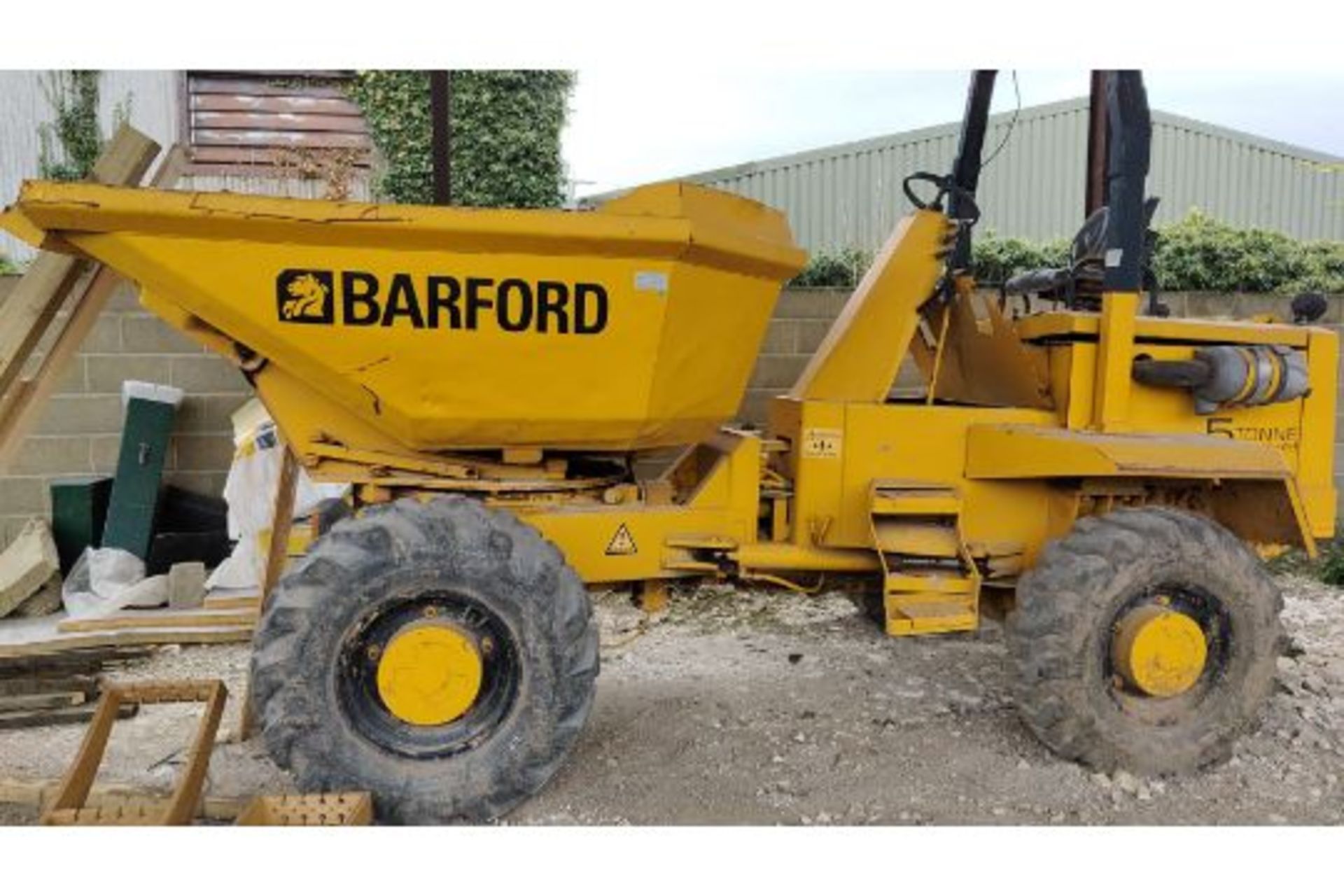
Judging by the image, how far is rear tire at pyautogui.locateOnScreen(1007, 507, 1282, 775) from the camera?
10.4 ft

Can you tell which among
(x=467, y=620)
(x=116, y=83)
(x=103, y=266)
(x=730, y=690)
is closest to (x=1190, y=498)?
(x=730, y=690)

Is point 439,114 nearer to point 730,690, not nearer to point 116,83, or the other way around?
point 730,690

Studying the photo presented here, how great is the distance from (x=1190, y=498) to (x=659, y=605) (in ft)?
6.18

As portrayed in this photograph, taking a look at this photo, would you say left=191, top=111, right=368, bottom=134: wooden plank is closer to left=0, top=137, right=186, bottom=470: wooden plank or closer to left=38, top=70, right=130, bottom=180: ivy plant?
left=38, top=70, right=130, bottom=180: ivy plant

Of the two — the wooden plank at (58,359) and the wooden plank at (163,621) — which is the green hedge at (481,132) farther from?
the wooden plank at (58,359)

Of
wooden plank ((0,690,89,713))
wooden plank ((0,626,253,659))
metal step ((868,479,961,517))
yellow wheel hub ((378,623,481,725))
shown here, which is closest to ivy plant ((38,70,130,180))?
wooden plank ((0,626,253,659))

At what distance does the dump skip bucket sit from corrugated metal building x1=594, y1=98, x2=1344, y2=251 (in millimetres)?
8459

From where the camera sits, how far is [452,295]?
2.85 m

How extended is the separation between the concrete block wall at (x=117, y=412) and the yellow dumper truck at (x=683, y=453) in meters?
2.61

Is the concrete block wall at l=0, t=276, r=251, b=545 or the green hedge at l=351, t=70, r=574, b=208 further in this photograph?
the green hedge at l=351, t=70, r=574, b=208

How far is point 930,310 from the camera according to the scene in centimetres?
390

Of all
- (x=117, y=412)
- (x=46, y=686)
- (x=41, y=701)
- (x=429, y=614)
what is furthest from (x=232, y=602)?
(x=429, y=614)

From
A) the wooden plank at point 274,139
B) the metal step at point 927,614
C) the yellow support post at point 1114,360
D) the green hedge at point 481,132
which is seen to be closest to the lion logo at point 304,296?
the metal step at point 927,614

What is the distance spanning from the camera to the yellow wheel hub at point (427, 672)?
2.89 m
